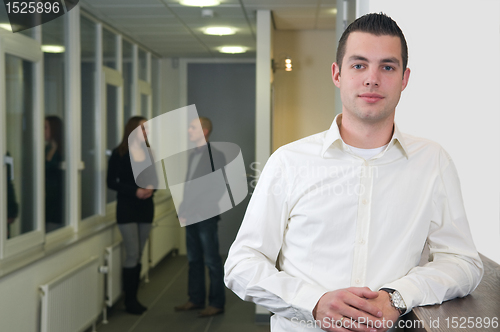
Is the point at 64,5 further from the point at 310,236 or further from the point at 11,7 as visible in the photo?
the point at 310,236

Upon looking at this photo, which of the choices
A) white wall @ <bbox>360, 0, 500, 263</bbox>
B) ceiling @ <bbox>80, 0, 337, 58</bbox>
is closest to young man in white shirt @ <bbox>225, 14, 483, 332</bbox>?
white wall @ <bbox>360, 0, 500, 263</bbox>

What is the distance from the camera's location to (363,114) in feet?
3.53

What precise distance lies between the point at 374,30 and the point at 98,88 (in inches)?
66.5

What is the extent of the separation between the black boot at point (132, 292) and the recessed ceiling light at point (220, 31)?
1.23m

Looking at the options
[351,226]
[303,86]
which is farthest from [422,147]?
[303,86]

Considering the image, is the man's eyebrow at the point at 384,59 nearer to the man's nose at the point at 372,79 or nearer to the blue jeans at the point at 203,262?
the man's nose at the point at 372,79

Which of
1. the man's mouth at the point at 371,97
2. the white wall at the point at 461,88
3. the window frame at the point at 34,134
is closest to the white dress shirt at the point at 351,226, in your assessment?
the man's mouth at the point at 371,97

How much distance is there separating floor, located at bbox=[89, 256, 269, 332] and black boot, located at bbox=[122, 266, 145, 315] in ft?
0.11

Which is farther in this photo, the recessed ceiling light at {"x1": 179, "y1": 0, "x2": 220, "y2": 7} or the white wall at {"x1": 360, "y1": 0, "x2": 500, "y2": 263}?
the recessed ceiling light at {"x1": 179, "y1": 0, "x2": 220, "y2": 7}

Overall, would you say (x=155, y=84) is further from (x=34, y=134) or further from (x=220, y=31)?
(x=34, y=134)

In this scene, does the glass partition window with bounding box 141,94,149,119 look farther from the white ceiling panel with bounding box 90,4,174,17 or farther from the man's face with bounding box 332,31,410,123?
the man's face with bounding box 332,31,410,123

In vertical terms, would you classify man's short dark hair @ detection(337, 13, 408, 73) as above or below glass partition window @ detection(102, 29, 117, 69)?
below

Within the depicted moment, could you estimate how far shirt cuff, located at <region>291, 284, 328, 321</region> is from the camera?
1.00 meters

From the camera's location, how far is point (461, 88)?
170 cm
